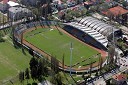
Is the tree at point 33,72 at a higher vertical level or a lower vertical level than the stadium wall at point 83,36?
lower

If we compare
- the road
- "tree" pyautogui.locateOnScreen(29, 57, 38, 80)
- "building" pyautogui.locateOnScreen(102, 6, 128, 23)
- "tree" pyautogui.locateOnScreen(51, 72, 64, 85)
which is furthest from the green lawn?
"building" pyautogui.locateOnScreen(102, 6, 128, 23)

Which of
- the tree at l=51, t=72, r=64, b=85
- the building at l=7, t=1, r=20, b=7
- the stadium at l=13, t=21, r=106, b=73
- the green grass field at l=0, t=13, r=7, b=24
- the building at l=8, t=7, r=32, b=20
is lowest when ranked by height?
the tree at l=51, t=72, r=64, b=85

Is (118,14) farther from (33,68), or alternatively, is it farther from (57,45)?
(33,68)

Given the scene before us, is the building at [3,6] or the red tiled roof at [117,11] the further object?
the building at [3,6]

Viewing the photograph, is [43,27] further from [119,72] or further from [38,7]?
[119,72]

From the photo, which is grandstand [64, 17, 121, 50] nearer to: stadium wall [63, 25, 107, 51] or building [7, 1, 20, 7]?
stadium wall [63, 25, 107, 51]

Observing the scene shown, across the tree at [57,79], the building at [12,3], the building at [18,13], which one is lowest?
the tree at [57,79]

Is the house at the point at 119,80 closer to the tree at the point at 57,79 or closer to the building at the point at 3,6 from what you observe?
the tree at the point at 57,79

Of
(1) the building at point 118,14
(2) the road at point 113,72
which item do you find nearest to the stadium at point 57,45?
(2) the road at point 113,72
